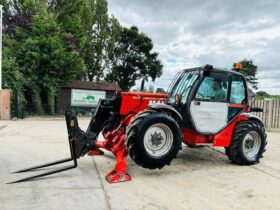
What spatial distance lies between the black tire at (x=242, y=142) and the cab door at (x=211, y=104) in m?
0.34

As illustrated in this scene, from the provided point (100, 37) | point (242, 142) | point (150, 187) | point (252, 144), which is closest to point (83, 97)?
point (100, 37)

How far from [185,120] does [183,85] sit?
838mm

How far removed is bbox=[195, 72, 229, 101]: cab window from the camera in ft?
17.9

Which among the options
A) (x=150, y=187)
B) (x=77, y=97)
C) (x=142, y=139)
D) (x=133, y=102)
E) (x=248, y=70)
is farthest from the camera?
(x=77, y=97)

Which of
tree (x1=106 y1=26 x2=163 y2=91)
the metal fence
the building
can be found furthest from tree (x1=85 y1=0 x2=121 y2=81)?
the metal fence

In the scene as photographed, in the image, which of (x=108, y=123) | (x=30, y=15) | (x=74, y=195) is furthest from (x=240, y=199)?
(x=30, y=15)

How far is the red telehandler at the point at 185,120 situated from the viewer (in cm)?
480

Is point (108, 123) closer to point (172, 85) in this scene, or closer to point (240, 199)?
point (172, 85)

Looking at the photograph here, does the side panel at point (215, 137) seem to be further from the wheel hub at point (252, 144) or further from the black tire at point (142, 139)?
the black tire at point (142, 139)

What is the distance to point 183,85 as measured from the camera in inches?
232

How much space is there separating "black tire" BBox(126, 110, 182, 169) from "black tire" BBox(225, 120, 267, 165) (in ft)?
4.67

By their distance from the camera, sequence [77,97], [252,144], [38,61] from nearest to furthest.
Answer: [252,144], [38,61], [77,97]

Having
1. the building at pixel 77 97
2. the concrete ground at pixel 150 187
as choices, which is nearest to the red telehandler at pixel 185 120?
the concrete ground at pixel 150 187

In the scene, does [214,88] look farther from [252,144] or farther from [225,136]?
[252,144]
